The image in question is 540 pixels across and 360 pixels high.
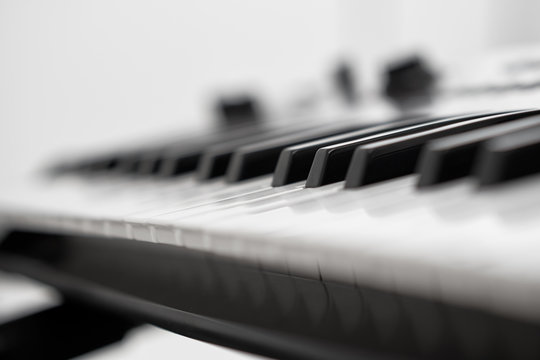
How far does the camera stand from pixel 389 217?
33 cm

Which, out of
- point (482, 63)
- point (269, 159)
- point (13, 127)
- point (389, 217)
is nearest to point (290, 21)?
point (13, 127)

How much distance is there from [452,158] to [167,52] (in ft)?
8.95

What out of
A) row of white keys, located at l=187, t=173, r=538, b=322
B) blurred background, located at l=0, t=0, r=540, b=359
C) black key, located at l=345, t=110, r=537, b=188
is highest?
row of white keys, located at l=187, t=173, r=538, b=322

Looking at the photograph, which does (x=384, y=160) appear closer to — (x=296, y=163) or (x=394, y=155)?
(x=394, y=155)

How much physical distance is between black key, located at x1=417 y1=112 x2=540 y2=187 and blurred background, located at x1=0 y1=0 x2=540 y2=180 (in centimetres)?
196

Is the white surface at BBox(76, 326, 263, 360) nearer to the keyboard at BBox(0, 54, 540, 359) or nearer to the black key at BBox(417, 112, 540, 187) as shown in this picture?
the keyboard at BBox(0, 54, 540, 359)

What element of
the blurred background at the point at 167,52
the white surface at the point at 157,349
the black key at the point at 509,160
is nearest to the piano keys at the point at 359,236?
the black key at the point at 509,160

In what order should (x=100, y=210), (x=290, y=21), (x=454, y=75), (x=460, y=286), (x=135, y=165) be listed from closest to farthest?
(x=460, y=286) < (x=100, y=210) < (x=135, y=165) < (x=454, y=75) < (x=290, y=21)

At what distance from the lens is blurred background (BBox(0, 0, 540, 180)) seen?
2627mm

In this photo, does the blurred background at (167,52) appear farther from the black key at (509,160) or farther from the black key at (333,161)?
the black key at (509,160)

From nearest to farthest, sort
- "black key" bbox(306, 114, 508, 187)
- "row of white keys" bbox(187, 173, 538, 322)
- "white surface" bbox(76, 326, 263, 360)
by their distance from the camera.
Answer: "row of white keys" bbox(187, 173, 538, 322)
"black key" bbox(306, 114, 508, 187)
"white surface" bbox(76, 326, 263, 360)

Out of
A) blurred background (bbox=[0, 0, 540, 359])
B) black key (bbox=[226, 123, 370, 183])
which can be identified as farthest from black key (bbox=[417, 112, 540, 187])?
blurred background (bbox=[0, 0, 540, 359])

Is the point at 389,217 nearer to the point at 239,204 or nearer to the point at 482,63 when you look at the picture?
the point at 239,204

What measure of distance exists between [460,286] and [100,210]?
1.47 feet
